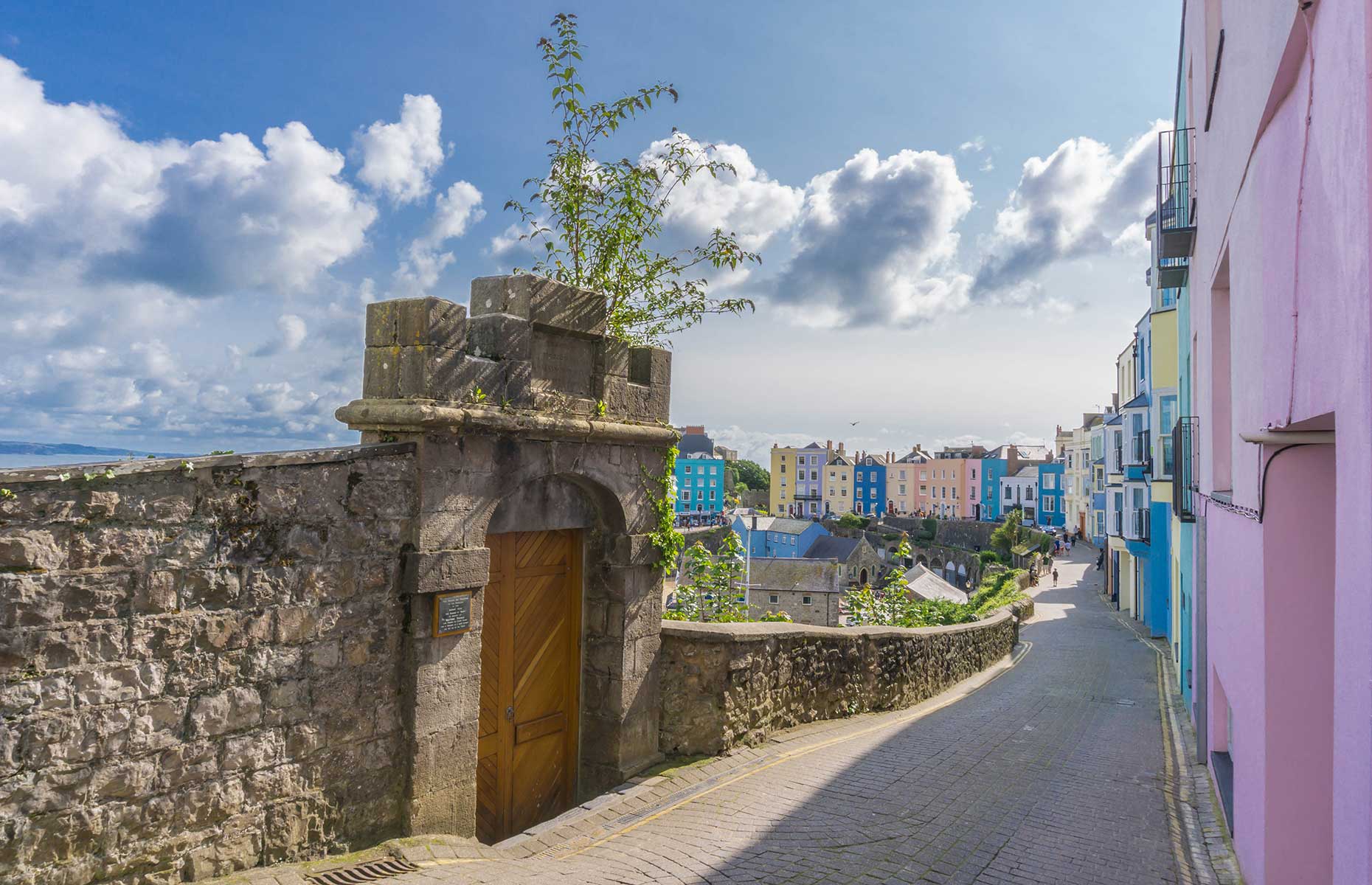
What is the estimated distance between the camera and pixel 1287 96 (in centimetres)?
397

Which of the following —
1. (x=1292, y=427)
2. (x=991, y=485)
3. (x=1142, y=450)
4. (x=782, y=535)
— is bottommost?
(x=782, y=535)

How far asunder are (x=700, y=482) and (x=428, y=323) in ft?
288

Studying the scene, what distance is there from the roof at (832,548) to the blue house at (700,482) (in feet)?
96.8

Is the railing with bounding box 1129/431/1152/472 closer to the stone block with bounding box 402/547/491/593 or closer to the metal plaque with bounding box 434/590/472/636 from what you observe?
the stone block with bounding box 402/547/491/593

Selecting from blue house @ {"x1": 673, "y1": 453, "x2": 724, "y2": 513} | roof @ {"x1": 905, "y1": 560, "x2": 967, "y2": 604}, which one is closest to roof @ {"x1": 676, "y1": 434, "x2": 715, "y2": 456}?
blue house @ {"x1": 673, "y1": 453, "x2": 724, "y2": 513}

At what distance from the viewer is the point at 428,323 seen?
5.40 m

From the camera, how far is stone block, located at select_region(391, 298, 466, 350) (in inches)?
213

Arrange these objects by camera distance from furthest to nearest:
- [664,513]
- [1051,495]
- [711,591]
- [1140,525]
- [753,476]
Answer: [753,476] < [1051,495] < [1140,525] < [711,591] < [664,513]

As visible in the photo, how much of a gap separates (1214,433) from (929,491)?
85.2 m

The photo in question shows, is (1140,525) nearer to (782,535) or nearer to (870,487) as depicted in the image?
(782,535)

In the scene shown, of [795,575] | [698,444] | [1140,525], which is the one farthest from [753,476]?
[1140,525]

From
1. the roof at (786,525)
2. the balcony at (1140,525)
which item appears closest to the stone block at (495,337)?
the balcony at (1140,525)

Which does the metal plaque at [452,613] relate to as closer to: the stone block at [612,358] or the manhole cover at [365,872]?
the manhole cover at [365,872]

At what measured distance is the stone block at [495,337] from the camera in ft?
19.3
